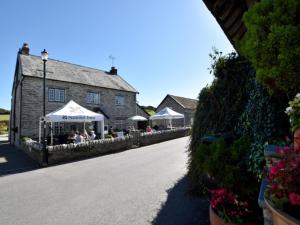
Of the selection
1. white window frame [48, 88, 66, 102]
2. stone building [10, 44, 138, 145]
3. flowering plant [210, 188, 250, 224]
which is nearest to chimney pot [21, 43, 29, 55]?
stone building [10, 44, 138, 145]

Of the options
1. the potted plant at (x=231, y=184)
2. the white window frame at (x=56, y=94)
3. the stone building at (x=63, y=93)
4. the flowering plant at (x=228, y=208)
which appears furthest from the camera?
the white window frame at (x=56, y=94)

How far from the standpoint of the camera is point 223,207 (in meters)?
2.99

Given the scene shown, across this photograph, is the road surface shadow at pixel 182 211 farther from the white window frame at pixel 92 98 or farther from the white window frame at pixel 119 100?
the white window frame at pixel 119 100

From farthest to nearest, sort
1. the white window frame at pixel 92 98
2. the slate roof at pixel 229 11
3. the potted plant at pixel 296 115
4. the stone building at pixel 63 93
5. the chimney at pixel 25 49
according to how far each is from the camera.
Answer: the white window frame at pixel 92 98
the chimney at pixel 25 49
the stone building at pixel 63 93
the slate roof at pixel 229 11
the potted plant at pixel 296 115

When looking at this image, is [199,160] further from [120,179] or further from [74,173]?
[74,173]

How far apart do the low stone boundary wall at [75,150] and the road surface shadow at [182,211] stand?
776 cm

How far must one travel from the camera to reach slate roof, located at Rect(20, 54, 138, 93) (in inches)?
762

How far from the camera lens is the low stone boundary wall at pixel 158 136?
18.2m

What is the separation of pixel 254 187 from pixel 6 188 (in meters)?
7.45

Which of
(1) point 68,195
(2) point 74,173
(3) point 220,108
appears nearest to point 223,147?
(3) point 220,108

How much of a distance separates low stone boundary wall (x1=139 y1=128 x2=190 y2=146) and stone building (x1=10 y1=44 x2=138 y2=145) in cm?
638

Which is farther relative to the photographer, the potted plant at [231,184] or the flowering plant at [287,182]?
the potted plant at [231,184]

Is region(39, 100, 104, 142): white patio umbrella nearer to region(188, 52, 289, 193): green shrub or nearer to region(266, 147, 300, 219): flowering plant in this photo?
region(188, 52, 289, 193): green shrub

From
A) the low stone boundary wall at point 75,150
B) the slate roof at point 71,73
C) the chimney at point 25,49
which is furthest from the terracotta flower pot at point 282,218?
the chimney at point 25,49
